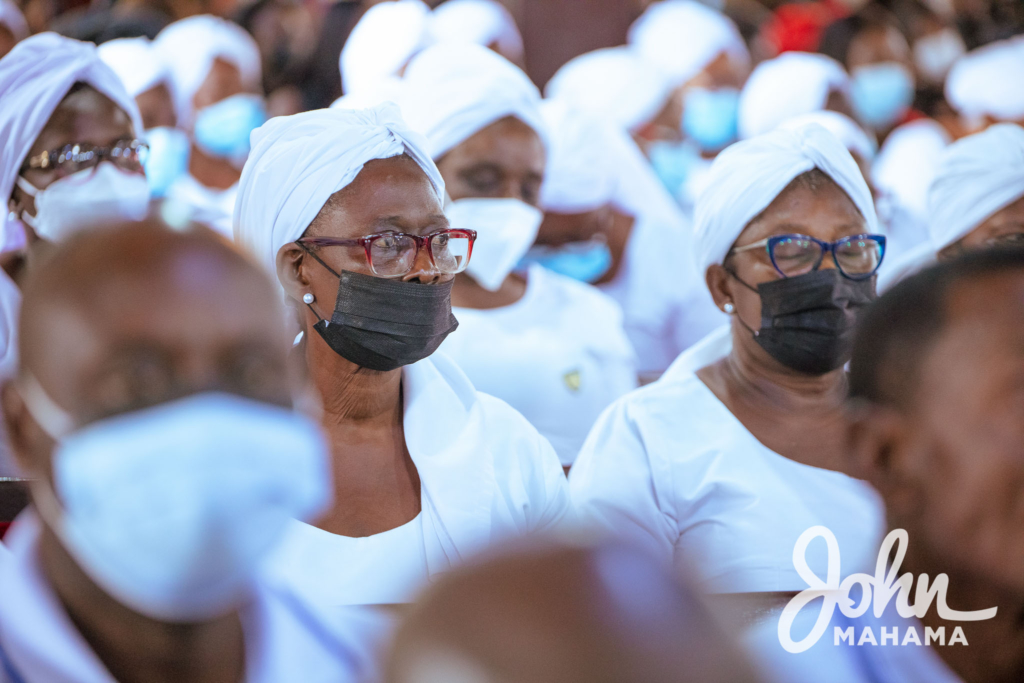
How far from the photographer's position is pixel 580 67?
273 inches

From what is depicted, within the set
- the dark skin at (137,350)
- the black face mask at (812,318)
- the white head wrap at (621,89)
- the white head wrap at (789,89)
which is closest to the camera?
the dark skin at (137,350)

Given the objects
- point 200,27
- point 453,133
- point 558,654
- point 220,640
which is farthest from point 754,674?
point 200,27

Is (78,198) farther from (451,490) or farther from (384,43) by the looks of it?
(384,43)

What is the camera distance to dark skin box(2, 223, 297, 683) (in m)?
1.29

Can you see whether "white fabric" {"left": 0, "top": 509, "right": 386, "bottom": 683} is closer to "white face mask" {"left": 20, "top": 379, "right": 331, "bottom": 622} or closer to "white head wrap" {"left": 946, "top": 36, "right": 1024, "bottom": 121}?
"white face mask" {"left": 20, "top": 379, "right": 331, "bottom": 622}

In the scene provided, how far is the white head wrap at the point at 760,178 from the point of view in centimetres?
292

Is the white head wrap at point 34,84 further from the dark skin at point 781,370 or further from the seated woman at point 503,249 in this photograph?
the dark skin at point 781,370

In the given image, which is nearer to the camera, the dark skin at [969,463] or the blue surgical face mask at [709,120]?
the dark skin at [969,463]

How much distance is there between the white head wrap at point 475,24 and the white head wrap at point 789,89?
61.1 inches

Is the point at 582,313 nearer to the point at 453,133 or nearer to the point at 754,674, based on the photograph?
the point at 453,133

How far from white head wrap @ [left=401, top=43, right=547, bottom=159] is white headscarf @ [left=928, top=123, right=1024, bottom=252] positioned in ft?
4.68

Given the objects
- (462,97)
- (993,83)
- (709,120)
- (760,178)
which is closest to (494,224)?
(462,97)

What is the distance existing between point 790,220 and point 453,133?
1.16 m

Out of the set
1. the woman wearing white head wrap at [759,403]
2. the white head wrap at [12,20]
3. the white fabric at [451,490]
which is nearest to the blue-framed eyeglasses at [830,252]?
the woman wearing white head wrap at [759,403]
